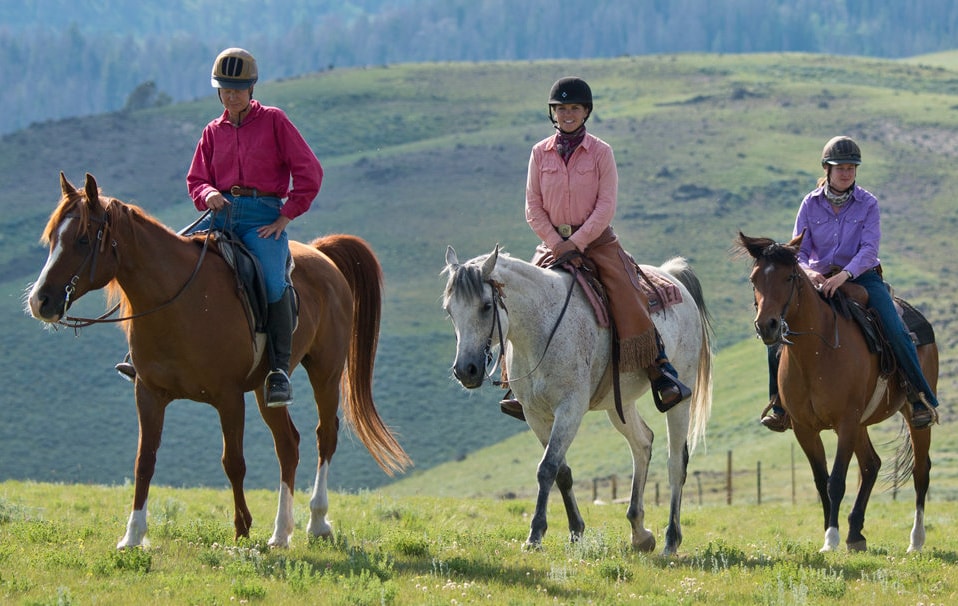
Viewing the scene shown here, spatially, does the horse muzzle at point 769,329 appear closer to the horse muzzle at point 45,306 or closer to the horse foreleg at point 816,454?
the horse foreleg at point 816,454

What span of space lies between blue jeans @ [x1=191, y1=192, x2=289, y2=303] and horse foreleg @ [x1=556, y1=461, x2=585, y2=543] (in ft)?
9.04

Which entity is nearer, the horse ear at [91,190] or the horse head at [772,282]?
the horse ear at [91,190]

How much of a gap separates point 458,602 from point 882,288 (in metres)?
6.42

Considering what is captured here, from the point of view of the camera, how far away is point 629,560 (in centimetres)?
973

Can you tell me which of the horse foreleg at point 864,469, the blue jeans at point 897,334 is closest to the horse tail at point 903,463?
the horse foreleg at point 864,469

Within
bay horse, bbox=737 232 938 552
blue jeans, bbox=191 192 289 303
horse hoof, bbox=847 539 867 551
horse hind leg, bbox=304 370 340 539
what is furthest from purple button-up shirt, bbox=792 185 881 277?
blue jeans, bbox=191 192 289 303

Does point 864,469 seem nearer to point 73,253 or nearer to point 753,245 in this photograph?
point 753,245

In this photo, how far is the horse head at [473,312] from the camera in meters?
9.01

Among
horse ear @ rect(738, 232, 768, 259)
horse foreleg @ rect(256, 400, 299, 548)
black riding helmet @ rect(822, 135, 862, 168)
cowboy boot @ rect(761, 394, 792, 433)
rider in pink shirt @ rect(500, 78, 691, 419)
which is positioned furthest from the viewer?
cowboy boot @ rect(761, 394, 792, 433)

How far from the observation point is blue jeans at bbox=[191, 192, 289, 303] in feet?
32.2

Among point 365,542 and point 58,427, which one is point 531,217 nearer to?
point 365,542

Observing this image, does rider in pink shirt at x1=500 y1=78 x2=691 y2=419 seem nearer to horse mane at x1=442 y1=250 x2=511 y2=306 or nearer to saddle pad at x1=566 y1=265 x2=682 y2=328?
saddle pad at x1=566 y1=265 x2=682 y2=328

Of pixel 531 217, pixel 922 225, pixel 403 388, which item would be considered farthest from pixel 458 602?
pixel 922 225

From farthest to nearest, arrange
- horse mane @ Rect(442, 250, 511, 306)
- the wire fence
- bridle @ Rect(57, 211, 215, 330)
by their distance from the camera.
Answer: the wire fence, horse mane @ Rect(442, 250, 511, 306), bridle @ Rect(57, 211, 215, 330)
